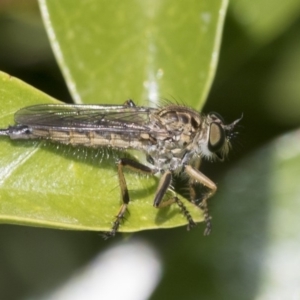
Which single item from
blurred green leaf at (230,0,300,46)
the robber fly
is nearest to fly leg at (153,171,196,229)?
the robber fly

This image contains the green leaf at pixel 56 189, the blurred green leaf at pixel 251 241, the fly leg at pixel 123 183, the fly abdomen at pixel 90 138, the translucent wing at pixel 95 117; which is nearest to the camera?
the green leaf at pixel 56 189

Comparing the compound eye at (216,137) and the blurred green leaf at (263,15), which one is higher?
the blurred green leaf at (263,15)

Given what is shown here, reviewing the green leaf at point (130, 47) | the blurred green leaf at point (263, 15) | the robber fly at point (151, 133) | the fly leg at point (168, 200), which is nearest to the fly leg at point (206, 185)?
the robber fly at point (151, 133)

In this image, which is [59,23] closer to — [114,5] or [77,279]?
[114,5]

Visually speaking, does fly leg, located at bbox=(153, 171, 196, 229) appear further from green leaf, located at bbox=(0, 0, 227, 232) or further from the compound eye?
the compound eye

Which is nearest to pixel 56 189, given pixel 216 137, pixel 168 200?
pixel 168 200

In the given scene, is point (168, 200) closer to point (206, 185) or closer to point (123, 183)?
point (123, 183)

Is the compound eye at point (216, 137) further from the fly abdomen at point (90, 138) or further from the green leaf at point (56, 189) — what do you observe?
the green leaf at point (56, 189)
